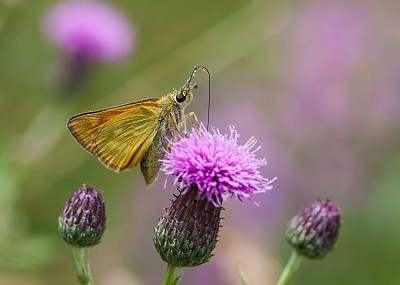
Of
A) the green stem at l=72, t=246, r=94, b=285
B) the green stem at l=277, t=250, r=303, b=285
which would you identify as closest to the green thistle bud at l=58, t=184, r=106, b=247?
the green stem at l=72, t=246, r=94, b=285

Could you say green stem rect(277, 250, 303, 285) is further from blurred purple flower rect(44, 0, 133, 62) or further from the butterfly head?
blurred purple flower rect(44, 0, 133, 62)

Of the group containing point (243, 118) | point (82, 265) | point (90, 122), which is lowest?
point (82, 265)

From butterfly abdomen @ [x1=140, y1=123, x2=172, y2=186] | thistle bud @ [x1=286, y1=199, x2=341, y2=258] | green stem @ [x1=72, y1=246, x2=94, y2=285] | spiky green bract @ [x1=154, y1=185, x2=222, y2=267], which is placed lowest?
green stem @ [x1=72, y1=246, x2=94, y2=285]

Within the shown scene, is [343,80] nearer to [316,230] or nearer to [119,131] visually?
[316,230]

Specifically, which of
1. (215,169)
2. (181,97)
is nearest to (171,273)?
(215,169)

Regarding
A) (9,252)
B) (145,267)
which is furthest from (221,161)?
(145,267)

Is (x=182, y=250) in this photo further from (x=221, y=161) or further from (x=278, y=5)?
(x=278, y=5)

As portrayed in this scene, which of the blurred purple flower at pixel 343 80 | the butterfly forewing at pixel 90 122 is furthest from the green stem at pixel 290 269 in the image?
the blurred purple flower at pixel 343 80
